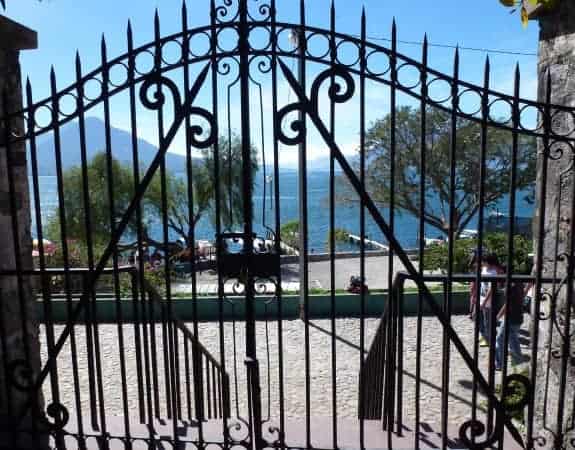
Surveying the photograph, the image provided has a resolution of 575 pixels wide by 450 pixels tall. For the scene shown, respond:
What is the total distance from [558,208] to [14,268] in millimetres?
3307

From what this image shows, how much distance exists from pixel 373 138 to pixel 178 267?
34.3 ft

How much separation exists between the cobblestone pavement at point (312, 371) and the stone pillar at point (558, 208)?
197 cm

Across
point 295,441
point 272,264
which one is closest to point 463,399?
point 295,441

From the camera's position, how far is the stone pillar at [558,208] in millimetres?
2609

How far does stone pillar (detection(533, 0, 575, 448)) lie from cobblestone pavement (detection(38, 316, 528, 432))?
197 centimetres

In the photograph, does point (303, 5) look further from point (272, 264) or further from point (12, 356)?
point (12, 356)

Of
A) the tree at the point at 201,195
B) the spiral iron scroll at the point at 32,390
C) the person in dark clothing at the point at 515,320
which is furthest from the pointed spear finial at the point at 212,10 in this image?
the tree at the point at 201,195

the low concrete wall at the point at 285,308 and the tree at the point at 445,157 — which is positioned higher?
the tree at the point at 445,157

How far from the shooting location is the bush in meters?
10.8

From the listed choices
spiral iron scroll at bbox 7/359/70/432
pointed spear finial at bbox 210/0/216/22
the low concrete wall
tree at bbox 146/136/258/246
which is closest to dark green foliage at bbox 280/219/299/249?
tree at bbox 146/136/258/246

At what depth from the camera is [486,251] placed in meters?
11.2

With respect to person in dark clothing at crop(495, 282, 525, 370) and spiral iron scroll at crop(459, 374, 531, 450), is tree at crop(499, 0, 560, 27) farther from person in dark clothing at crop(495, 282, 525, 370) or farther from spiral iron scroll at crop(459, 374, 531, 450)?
person in dark clothing at crop(495, 282, 525, 370)

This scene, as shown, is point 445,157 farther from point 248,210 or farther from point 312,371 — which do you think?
point 248,210

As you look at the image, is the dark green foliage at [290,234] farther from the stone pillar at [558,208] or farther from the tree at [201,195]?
the stone pillar at [558,208]
